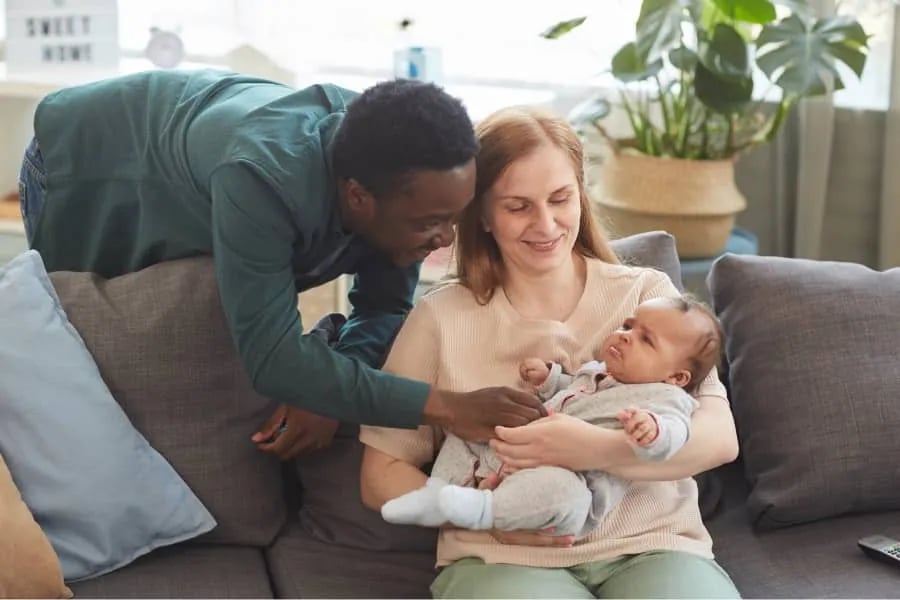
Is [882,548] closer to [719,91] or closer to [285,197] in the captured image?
[285,197]

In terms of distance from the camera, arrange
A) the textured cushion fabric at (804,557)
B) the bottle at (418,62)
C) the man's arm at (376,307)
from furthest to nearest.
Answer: the bottle at (418,62) < the man's arm at (376,307) < the textured cushion fabric at (804,557)

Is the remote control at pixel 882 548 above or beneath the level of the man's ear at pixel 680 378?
beneath

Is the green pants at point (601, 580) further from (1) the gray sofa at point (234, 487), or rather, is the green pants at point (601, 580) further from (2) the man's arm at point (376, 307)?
(2) the man's arm at point (376, 307)

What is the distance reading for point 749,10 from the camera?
305cm

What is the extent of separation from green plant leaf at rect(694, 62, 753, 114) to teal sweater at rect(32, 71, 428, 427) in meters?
1.28

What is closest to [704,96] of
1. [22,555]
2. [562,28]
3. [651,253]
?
[562,28]

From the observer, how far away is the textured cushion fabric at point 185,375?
1924mm

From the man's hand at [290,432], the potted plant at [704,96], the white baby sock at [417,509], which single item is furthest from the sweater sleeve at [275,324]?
the potted plant at [704,96]

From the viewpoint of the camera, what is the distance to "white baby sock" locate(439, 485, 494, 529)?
1654 millimetres

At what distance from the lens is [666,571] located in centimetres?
173

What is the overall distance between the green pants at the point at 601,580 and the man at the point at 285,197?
21cm

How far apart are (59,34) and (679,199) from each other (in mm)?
1706

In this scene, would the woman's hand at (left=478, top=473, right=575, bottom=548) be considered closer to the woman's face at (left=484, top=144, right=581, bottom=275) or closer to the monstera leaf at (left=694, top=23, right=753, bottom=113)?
the woman's face at (left=484, top=144, right=581, bottom=275)

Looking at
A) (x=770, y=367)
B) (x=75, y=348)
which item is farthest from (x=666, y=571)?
(x=75, y=348)
